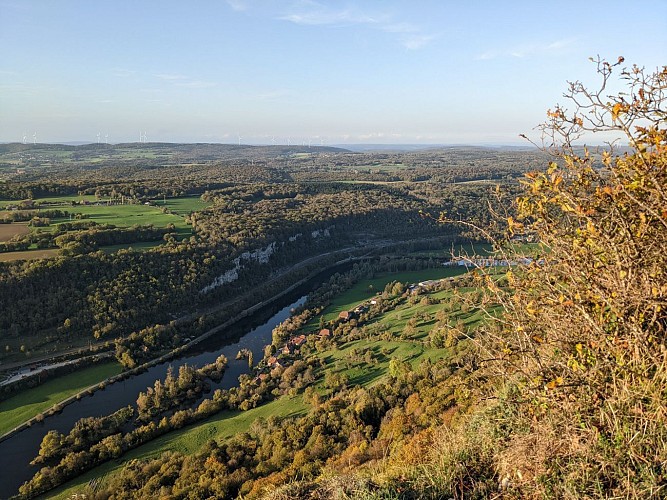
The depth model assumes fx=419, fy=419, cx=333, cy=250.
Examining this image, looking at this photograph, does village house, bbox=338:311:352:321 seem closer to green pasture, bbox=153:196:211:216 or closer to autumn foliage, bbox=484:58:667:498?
autumn foliage, bbox=484:58:667:498

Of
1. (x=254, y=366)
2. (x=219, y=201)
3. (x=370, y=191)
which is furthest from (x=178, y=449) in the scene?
(x=370, y=191)

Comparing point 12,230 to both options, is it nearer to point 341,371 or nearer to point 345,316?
point 345,316

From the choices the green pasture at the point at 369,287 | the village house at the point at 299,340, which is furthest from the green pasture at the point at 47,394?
the green pasture at the point at 369,287

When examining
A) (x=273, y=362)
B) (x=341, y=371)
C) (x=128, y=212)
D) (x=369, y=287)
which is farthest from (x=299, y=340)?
(x=128, y=212)

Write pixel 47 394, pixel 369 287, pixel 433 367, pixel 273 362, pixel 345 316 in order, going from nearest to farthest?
1. pixel 433 367
2. pixel 47 394
3. pixel 273 362
4. pixel 345 316
5. pixel 369 287

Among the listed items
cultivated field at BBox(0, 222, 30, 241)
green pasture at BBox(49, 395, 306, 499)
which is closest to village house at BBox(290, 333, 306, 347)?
green pasture at BBox(49, 395, 306, 499)

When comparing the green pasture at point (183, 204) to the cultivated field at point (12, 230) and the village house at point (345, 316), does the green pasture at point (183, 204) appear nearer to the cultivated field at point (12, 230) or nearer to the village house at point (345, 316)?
the cultivated field at point (12, 230)
